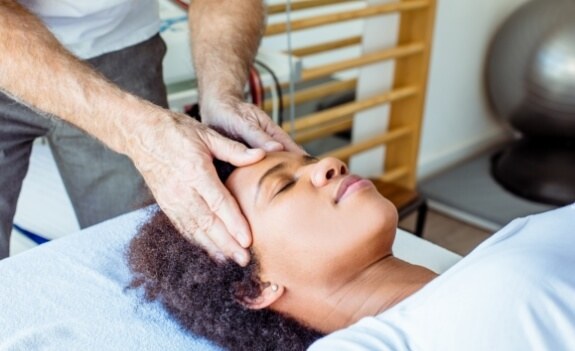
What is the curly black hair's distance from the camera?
112 cm

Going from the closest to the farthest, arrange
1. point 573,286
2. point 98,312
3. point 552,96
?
point 573,286
point 98,312
point 552,96

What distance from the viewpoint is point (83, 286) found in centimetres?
132

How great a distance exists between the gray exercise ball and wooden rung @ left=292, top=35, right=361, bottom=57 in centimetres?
82

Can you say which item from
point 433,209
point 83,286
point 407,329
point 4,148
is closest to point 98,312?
point 83,286

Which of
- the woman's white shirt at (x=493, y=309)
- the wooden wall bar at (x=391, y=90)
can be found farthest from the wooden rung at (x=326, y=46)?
the woman's white shirt at (x=493, y=309)

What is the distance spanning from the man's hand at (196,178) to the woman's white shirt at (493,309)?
0.25 m

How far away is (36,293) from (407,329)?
30.0 inches

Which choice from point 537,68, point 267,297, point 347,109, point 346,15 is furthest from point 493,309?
point 537,68

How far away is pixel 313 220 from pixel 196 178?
0.20 meters

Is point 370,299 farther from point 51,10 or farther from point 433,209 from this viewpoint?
point 433,209

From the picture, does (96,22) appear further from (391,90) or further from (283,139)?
(391,90)

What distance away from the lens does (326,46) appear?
267cm

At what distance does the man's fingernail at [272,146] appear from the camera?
3.87 feet

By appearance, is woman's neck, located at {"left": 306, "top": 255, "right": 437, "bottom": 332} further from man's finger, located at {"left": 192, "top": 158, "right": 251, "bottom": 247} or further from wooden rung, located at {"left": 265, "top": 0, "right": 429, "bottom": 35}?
A: wooden rung, located at {"left": 265, "top": 0, "right": 429, "bottom": 35}
